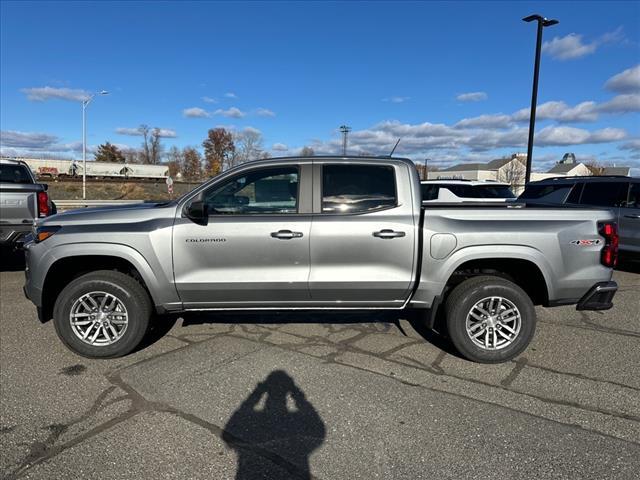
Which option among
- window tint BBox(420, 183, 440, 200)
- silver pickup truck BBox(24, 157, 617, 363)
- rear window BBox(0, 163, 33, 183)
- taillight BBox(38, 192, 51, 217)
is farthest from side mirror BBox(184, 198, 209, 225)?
window tint BBox(420, 183, 440, 200)

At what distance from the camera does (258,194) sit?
425 centimetres

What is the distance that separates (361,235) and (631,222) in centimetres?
654

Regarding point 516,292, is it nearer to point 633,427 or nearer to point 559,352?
point 559,352

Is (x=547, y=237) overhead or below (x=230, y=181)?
below

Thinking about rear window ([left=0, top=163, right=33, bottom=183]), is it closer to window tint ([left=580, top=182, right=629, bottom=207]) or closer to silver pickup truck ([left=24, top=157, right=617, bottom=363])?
silver pickup truck ([left=24, top=157, right=617, bottom=363])

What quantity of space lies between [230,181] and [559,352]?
3663 mm

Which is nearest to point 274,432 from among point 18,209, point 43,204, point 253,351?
point 253,351

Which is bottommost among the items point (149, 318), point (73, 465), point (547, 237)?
point (73, 465)

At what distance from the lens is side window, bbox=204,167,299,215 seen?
13.8 feet

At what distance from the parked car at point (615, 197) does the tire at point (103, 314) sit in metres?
6.42

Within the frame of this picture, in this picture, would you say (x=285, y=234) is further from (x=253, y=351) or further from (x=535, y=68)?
(x=535, y=68)

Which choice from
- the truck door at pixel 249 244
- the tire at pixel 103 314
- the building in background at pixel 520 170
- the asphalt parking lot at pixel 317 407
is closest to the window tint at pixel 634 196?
the asphalt parking lot at pixel 317 407

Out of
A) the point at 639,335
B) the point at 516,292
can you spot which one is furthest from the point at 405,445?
the point at 639,335

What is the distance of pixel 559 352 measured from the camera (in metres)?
4.52
